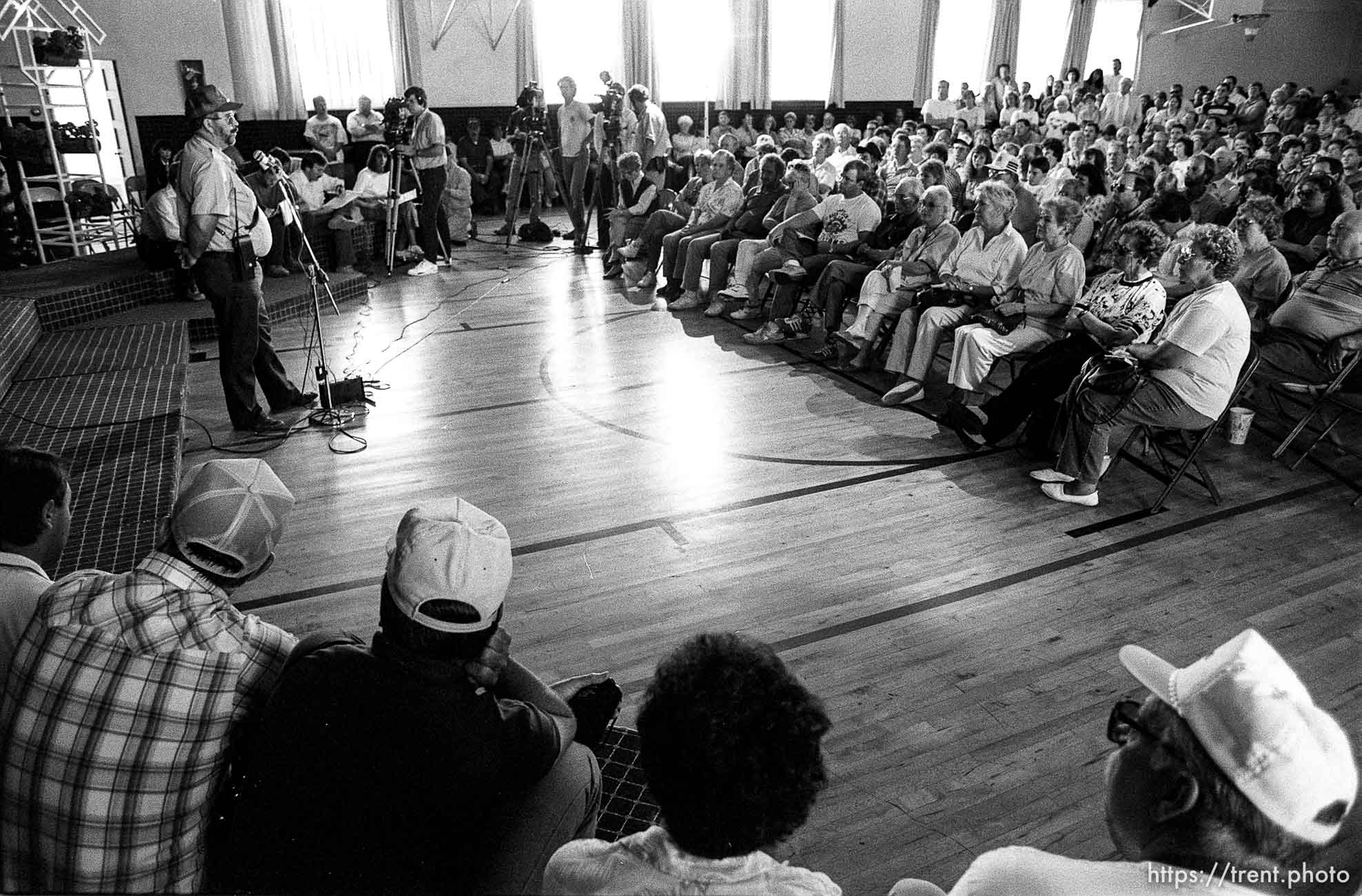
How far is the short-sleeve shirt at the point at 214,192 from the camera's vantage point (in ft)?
13.4

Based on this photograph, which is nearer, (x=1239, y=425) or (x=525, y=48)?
(x=1239, y=425)

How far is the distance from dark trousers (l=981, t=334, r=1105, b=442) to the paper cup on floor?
31.4 inches

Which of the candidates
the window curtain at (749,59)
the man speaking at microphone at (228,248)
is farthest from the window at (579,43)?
the man speaking at microphone at (228,248)

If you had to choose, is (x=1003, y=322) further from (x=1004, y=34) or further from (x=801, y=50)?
(x=1004, y=34)

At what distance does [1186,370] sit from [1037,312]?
1.06m

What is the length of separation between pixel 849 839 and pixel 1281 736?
1.39 m

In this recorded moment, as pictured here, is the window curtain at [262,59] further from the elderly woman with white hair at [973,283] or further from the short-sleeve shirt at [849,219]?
the elderly woman with white hair at [973,283]

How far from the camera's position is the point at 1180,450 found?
438 cm

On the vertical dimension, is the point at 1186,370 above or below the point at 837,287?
above

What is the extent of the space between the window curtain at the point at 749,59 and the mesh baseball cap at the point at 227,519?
48.1 feet

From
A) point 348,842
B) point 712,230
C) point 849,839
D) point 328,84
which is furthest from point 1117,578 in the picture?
point 328,84

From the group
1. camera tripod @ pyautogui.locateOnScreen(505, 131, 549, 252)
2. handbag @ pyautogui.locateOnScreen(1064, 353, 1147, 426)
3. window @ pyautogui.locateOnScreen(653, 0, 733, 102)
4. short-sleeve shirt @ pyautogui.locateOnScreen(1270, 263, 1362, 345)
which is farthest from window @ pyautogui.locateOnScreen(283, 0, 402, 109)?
short-sleeve shirt @ pyautogui.locateOnScreen(1270, 263, 1362, 345)

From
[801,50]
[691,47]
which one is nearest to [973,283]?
[691,47]

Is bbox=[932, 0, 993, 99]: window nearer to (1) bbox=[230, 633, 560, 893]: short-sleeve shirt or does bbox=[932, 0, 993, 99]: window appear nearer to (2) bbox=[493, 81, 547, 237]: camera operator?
(2) bbox=[493, 81, 547, 237]: camera operator
